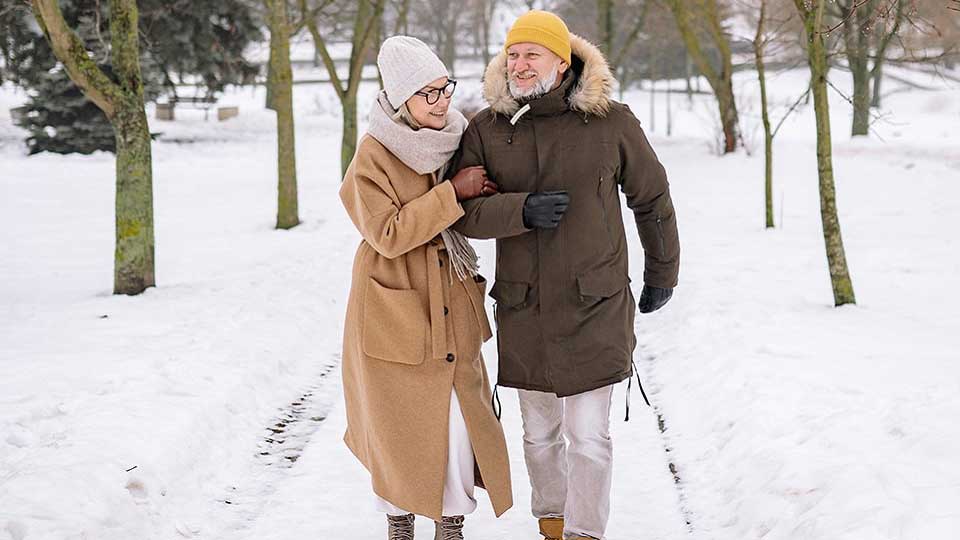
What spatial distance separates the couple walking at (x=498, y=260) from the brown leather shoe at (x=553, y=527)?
137 millimetres

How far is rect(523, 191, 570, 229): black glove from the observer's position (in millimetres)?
3621

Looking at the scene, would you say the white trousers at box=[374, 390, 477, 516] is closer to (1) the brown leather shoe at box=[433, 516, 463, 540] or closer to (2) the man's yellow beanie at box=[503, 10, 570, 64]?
(1) the brown leather shoe at box=[433, 516, 463, 540]

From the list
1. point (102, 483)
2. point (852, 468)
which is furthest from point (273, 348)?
point (852, 468)

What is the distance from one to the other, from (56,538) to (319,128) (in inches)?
1132

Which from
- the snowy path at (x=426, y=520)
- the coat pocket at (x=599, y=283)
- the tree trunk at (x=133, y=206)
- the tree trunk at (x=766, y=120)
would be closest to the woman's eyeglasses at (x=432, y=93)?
the coat pocket at (x=599, y=283)

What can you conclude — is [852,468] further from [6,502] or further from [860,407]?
[6,502]

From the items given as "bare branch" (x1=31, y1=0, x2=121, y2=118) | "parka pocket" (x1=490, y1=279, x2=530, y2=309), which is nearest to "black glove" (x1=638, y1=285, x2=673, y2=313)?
"parka pocket" (x1=490, y1=279, x2=530, y2=309)

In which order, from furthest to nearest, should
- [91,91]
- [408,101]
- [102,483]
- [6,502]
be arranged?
[91,91], [102,483], [6,502], [408,101]

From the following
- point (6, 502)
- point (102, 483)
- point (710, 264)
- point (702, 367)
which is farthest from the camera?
point (710, 264)

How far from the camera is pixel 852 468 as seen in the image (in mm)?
4152

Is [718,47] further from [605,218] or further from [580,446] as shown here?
[580,446]

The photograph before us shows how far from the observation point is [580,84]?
3.73m

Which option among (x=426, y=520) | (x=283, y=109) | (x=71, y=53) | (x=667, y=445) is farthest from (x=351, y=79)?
(x=426, y=520)

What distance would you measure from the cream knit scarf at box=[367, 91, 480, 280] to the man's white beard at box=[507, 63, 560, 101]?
27cm
